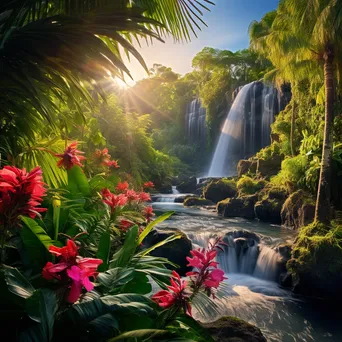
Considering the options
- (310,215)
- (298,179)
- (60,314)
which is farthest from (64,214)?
(298,179)

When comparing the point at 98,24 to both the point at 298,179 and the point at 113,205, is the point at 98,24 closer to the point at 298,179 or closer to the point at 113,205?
the point at 113,205

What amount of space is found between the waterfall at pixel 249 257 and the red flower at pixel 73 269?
302 inches

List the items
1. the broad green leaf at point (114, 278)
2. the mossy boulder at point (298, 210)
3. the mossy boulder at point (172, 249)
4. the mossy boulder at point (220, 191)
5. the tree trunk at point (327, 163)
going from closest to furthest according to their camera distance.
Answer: the broad green leaf at point (114, 278) → the mossy boulder at point (172, 249) → the tree trunk at point (327, 163) → the mossy boulder at point (298, 210) → the mossy boulder at point (220, 191)

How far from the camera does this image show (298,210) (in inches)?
480

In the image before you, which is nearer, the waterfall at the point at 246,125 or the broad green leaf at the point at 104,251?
the broad green leaf at the point at 104,251

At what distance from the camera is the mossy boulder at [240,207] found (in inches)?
621

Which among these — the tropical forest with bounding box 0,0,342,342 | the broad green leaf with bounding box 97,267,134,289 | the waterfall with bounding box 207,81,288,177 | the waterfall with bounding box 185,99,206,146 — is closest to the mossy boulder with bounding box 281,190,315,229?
the tropical forest with bounding box 0,0,342,342

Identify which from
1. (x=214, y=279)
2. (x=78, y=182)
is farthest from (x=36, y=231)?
(x=78, y=182)

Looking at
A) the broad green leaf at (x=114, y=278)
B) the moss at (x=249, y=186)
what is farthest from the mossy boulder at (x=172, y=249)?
the moss at (x=249, y=186)

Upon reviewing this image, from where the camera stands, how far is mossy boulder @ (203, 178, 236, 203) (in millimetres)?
20234

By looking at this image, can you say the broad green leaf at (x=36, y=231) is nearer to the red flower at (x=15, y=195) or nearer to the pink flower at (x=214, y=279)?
the red flower at (x=15, y=195)

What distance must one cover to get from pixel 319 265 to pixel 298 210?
5.00m

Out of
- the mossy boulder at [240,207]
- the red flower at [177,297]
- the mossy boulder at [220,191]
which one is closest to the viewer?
the red flower at [177,297]

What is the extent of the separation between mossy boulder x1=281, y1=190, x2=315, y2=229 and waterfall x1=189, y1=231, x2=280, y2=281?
2657 mm
